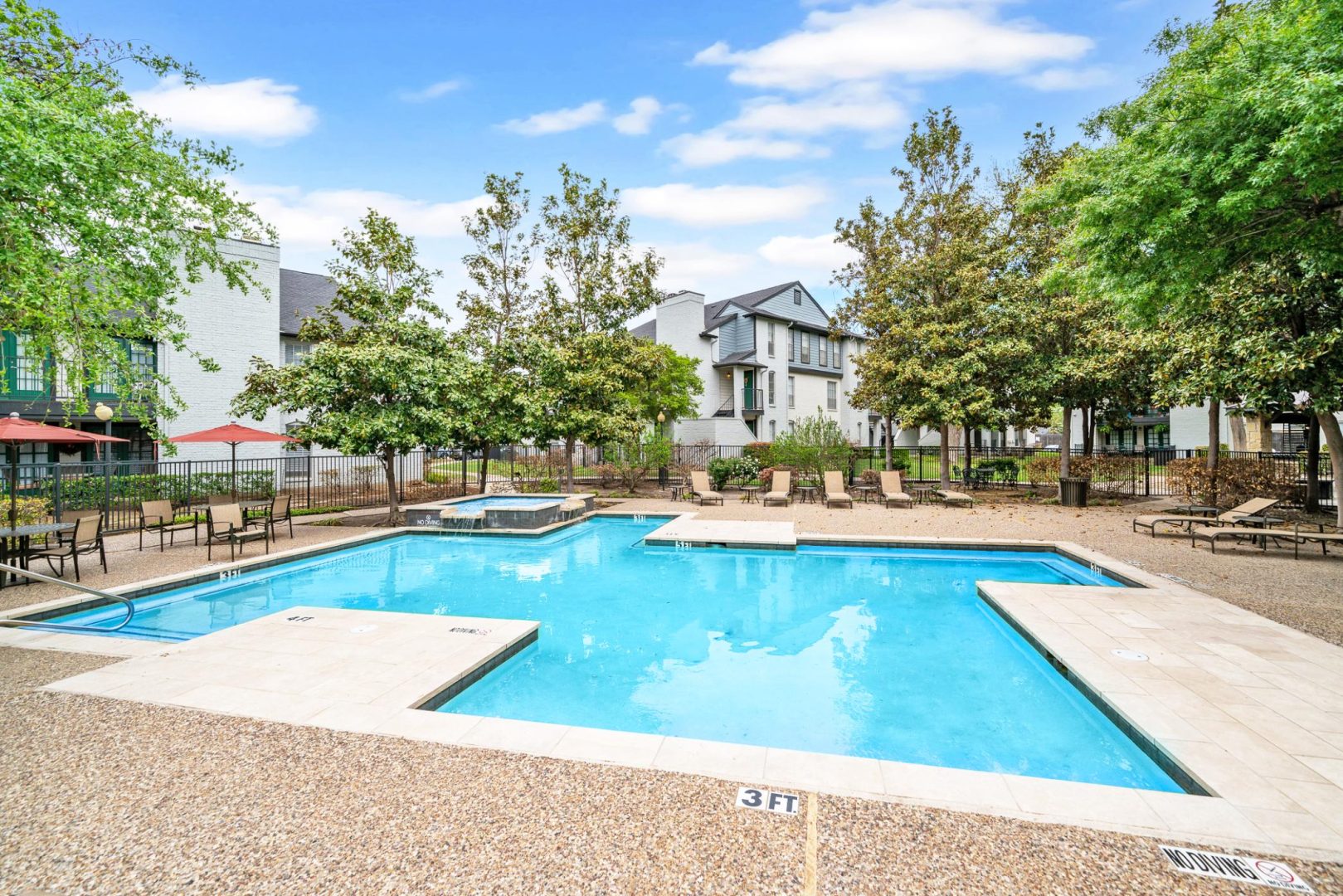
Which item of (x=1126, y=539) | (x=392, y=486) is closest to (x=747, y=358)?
(x=392, y=486)

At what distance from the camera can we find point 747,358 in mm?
28031

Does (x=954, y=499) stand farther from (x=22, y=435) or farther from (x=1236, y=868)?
(x=22, y=435)

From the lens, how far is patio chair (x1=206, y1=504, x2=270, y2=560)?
927cm

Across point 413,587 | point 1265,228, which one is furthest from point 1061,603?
point 413,587

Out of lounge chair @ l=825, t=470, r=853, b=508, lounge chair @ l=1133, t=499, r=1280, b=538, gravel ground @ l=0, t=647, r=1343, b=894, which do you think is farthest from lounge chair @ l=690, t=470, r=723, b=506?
gravel ground @ l=0, t=647, r=1343, b=894

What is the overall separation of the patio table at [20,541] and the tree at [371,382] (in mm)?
4425

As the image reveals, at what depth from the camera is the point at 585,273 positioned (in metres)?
19.8

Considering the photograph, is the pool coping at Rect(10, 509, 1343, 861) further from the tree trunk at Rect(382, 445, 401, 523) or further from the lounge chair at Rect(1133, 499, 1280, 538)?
the tree trunk at Rect(382, 445, 401, 523)

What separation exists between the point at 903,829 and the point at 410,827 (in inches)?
93.1

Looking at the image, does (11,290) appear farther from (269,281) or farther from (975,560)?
(269,281)

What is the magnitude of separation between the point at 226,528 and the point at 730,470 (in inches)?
554

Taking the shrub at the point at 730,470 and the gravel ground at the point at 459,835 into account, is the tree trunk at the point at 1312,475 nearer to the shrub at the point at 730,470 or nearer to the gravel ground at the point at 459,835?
the shrub at the point at 730,470

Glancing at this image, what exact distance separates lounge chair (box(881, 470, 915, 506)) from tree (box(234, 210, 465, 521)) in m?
11.7

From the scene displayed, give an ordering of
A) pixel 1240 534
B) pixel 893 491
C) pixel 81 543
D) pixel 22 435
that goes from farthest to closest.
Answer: pixel 893 491 < pixel 1240 534 < pixel 81 543 < pixel 22 435
